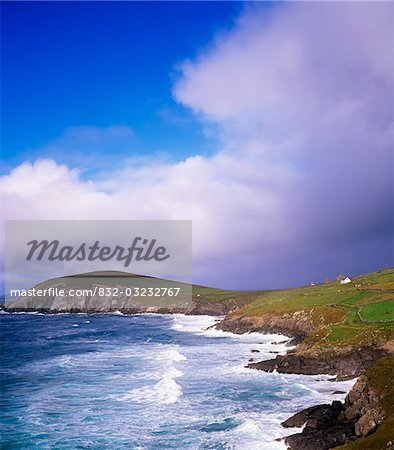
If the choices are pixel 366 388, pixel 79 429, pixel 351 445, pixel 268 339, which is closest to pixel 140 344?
pixel 268 339

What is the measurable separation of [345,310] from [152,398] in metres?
46.1

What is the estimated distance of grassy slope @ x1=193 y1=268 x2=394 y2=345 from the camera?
60375 mm

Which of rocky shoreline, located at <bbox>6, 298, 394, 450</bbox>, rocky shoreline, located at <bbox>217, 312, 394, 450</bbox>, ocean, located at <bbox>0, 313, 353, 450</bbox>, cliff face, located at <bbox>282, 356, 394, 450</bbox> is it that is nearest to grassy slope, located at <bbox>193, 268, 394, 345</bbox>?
rocky shoreline, located at <bbox>6, 298, 394, 450</bbox>

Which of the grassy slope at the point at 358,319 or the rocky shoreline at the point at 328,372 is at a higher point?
the grassy slope at the point at 358,319

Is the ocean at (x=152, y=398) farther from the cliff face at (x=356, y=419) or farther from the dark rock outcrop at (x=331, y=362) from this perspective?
the dark rock outcrop at (x=331, y=362)

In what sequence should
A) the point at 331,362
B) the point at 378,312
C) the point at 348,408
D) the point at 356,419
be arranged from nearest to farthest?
the point at 356,419 → the point at 348,408 → the point at 331,362 → the point at 378,312

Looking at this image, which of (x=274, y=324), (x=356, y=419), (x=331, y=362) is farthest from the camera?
(x=274, y=324)

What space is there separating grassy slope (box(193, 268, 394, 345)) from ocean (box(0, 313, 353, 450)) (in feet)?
31.0

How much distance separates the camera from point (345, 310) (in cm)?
7956

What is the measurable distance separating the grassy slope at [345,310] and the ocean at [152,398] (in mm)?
9453

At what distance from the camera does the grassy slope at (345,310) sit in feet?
198

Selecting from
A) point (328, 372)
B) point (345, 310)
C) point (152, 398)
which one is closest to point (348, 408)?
point (328, 372)

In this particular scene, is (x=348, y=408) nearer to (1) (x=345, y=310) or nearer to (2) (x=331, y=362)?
(2) (x=331, y=362)

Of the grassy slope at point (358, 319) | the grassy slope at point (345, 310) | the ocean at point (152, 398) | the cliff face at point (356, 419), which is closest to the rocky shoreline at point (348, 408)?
the cliff face at point (356, 419)
